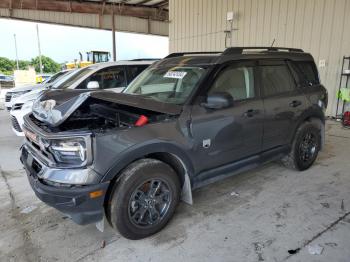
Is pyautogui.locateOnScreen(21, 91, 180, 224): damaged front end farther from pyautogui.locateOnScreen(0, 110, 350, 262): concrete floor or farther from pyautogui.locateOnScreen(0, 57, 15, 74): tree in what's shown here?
pyautogui.locateOnScreen(0, 57, 15, 74): tree

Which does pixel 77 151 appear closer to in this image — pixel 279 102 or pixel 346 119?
pixel 279 102

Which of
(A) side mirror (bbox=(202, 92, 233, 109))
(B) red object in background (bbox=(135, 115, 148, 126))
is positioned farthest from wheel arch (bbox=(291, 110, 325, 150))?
(B) red object in background (bbox=(135, 115, 148, 126))

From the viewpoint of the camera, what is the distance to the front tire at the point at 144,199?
7.63 ft

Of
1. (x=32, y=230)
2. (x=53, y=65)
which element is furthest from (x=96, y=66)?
(x=53, y=65)

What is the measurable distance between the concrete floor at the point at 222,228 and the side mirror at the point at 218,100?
1.11 meters

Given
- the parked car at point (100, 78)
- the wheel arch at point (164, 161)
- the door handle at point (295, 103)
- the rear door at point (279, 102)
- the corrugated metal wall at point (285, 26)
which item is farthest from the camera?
the corrugated metal wall at point (285, 26)

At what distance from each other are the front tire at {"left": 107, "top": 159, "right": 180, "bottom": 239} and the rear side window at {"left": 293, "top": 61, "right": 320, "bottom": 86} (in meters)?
2.35

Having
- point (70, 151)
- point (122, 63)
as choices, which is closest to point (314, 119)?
point (70, 151)

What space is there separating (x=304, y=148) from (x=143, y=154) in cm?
261

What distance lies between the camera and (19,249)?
8.11 feet

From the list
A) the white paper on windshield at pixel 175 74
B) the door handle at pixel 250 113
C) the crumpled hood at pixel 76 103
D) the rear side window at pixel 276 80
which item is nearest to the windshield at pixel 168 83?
the white paper on windshield at pixel 175 74

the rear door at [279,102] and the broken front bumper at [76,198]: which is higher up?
the rear door at [279,102]

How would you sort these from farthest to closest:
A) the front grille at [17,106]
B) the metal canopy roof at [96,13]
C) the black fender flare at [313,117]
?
the metal canopy roof at [96,13]
the front grille at [17,106]
the black fender flare at [313,117]

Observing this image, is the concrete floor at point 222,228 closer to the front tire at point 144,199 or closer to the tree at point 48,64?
the front tire at point 144,199
